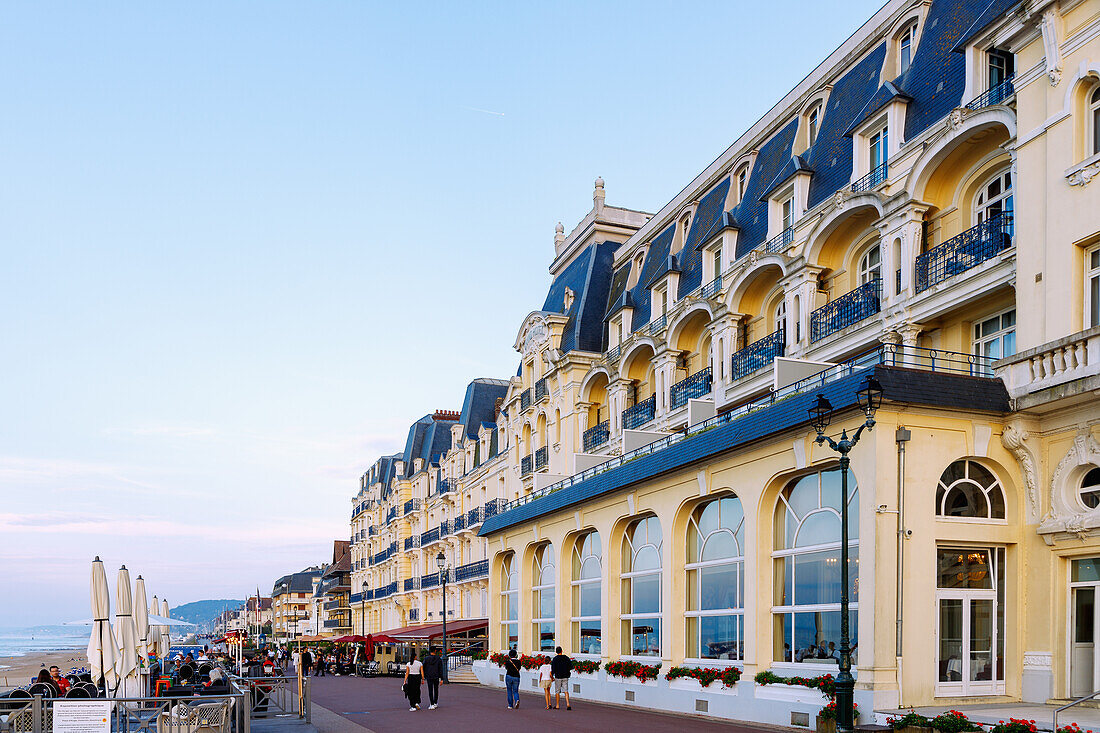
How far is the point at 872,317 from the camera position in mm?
21516

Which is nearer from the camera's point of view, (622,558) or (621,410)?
(622,558)

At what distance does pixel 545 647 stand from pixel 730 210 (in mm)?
14732

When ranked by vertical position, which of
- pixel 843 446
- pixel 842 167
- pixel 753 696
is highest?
pixel 842 167

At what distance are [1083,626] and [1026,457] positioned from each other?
2873 mm

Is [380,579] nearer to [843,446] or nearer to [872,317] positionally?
[872,317]

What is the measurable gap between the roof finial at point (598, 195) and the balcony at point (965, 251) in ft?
71.7

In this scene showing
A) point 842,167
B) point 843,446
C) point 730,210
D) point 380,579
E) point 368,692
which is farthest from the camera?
point 380,579

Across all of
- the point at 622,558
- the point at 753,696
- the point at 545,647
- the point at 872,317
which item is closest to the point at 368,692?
the point at 545,647

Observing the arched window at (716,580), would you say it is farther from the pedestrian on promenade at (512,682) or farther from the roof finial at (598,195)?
the roof finial at (598,195)

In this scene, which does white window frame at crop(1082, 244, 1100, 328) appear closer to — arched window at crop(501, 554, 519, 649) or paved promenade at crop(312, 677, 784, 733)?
paved promenade at crop(312, 677, 784, 733)

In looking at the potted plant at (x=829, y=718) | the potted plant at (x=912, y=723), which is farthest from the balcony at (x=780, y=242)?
the potted plant at (x=912, y=723)

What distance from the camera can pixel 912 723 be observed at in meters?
14.5

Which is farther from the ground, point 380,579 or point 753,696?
point 753,696

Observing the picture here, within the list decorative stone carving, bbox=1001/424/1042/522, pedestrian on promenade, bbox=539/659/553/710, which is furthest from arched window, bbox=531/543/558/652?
decorative stone carving, bbox=1001/424/1042/522
